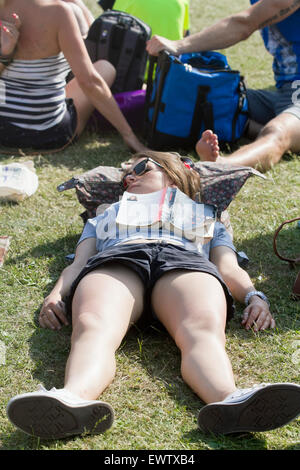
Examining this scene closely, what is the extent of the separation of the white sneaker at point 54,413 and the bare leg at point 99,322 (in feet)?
0.32

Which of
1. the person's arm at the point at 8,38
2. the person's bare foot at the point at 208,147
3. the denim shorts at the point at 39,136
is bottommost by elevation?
the denim shorts at the point at 39,136

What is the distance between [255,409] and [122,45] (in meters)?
4.00

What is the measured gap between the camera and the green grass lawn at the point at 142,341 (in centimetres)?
208

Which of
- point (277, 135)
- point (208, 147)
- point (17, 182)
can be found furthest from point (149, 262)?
point (277, 135)

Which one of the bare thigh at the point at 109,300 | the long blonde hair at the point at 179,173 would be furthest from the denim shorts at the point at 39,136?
Result: the bare thigh at the point at 109,300

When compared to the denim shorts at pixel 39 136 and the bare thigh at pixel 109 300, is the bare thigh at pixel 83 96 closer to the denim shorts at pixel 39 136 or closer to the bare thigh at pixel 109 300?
the denim shorts at pixel 39 136

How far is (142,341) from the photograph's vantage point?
260 centimetres

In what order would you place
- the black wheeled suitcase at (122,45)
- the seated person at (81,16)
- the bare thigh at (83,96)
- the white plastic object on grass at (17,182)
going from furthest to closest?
1. the seated person at (81,16)
2. the black wheeled suitcase at (122,45)
3. the bare thigh at (83,96)
4. the white plastic object on grass at (17,182)

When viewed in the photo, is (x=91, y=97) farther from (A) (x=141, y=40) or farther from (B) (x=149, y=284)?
(B) (x=149, y=284)

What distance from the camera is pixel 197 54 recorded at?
487cm

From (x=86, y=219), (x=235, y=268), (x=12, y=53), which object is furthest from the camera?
(x=12, y=53)

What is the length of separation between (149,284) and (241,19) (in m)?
2.89

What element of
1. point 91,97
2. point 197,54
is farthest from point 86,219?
point 197,54

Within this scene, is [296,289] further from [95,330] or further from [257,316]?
[95,330]
